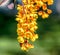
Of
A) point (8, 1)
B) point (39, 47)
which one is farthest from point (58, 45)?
point (8, 1)

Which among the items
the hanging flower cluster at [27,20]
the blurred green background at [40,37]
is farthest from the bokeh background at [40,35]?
the hanging flower cluster at [27,20]

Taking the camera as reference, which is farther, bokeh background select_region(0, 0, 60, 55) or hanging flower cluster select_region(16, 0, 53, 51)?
bokeh background select_region(0, 0, 60, 55)

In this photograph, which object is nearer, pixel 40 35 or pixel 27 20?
pixel 27 20

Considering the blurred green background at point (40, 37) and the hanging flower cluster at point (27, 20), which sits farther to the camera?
the blurred green background at point (40, 37)

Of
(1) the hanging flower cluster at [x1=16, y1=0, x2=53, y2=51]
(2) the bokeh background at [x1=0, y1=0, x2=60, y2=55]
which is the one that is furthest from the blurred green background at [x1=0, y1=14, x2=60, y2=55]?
(1) the hanging flower cluster at [x1=16, y1=0, x2=53, y2=51]

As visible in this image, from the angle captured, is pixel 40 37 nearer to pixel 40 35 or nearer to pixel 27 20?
pixel 40 35

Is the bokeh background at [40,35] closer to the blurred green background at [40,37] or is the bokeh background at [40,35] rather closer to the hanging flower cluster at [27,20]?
the blurred green background at [40,37]

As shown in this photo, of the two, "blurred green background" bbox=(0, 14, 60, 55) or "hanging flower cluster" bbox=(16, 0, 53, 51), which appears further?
"blurred green background" bbox=(0, 14, 60, 55)

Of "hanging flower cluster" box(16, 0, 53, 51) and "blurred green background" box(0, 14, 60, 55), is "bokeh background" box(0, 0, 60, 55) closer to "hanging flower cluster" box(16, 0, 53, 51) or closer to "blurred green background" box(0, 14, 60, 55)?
"blurred green background" box(0, 14, 60, 55)

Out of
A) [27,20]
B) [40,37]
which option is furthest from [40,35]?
[27,20]
